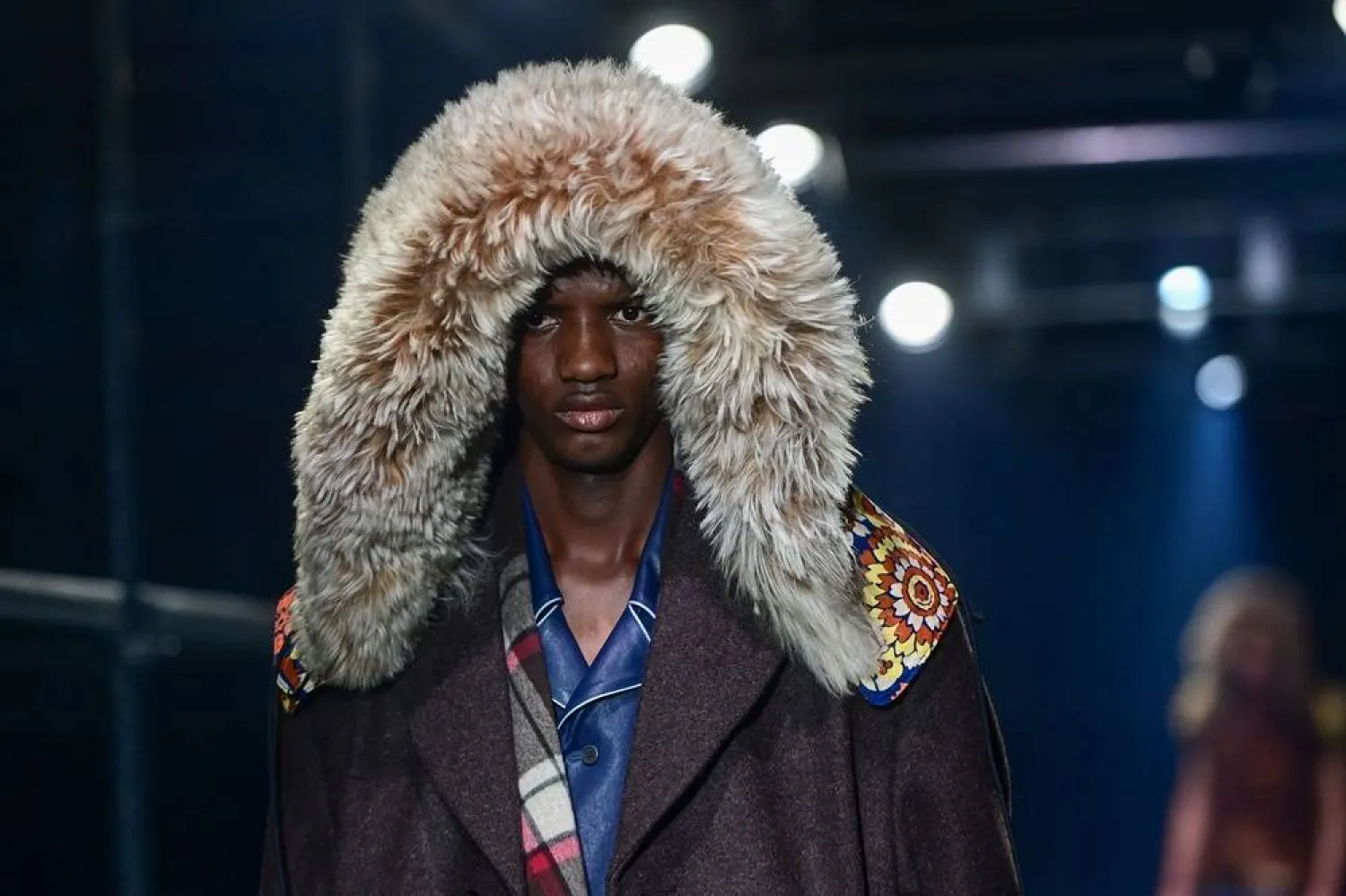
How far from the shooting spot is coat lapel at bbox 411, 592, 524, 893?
63.4 inches

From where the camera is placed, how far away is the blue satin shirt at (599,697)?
164cm

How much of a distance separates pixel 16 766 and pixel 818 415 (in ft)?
2.86

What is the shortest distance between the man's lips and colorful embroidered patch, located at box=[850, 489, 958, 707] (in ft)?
0.74

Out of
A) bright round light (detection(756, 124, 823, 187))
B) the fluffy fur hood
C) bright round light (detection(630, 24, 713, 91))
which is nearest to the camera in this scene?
the fluffy fur hood

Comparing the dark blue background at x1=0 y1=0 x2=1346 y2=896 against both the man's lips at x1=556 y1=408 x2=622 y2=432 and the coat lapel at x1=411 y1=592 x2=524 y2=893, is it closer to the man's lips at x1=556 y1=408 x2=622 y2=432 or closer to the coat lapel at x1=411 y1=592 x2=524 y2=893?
the coat lapel at x1=411 y1=592 x2=524 y2=893

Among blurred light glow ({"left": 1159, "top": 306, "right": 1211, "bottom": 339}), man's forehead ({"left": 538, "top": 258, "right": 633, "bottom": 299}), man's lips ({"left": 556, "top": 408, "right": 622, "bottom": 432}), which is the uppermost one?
blurred light glow ({"left": 1159, "top": 306, "right": 1211, "bottom": 339})

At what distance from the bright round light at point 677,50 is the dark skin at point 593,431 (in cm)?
186

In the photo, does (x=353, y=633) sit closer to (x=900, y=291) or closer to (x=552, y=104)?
(x=552, y=104)

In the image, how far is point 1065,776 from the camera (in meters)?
5.11

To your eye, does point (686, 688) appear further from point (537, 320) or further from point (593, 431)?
point (537, 320)

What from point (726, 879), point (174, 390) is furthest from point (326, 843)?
point (174, 390)

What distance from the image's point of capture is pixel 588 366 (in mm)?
1614

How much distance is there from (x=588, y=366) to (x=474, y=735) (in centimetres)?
32

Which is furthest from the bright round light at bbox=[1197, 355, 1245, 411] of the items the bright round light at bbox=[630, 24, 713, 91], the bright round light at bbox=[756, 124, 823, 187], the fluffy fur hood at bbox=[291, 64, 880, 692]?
the fluffy fur hood at bbox=[291, 64, 880, 692]
